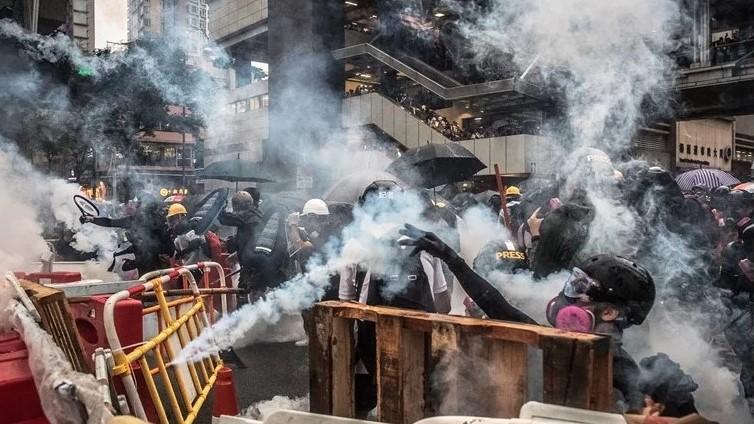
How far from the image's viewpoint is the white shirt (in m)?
4.12

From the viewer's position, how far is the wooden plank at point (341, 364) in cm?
311

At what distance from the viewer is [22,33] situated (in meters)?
14.0

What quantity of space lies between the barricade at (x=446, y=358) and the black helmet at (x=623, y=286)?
478 millimetres

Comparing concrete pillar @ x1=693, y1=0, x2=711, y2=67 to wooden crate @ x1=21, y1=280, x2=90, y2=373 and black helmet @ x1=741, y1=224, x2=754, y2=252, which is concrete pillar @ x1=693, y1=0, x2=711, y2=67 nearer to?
black helmet @ x1=741, y1=224, x2=754, y2=252

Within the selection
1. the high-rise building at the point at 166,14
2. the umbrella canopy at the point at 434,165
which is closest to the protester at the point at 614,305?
the umbrella canopy at the point at 434,165

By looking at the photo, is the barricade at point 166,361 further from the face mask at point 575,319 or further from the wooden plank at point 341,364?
the face mask at point 575,319

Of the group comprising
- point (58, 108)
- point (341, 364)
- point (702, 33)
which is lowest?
point (341, 364)

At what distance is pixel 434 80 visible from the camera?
20844 millimetres

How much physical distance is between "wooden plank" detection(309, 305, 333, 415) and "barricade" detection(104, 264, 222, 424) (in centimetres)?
77

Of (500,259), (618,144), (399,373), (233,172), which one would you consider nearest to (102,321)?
(399,373)

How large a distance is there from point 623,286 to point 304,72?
21.6m

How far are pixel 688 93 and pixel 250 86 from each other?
19815 mm

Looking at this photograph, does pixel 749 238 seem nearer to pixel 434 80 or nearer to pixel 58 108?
pixel 434 80

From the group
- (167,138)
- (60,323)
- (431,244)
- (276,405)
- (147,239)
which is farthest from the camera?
(167,138)
